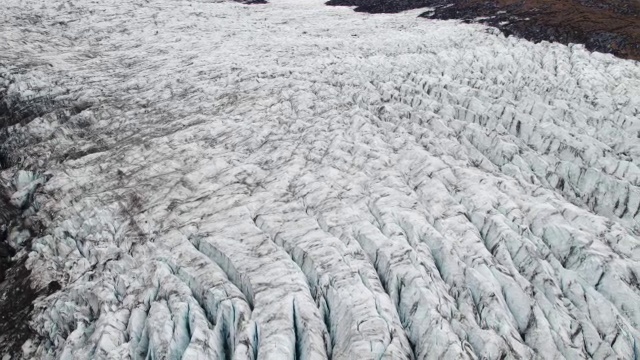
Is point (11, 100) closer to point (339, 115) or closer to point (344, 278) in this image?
point (339, 115)

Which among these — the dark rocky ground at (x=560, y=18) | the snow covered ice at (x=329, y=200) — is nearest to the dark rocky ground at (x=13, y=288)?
the snow covered ice at (x=329, y=200)

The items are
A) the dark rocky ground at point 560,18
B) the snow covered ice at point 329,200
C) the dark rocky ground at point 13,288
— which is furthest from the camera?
the dark rocky ground at point 560,18

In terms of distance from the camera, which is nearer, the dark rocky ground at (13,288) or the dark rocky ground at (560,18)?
the dark rocky ground at (13,288)

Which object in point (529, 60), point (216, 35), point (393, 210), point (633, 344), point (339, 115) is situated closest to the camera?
point (633, 344)

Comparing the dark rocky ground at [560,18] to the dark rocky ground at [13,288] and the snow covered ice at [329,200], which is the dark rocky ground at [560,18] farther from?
the dark rocky ground at [13,288]

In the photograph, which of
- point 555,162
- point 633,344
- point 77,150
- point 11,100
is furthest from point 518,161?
point 11,100

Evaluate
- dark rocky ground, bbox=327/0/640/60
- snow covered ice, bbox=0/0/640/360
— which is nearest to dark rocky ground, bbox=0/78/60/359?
snow covered ice, bbox=0/0/640/360
